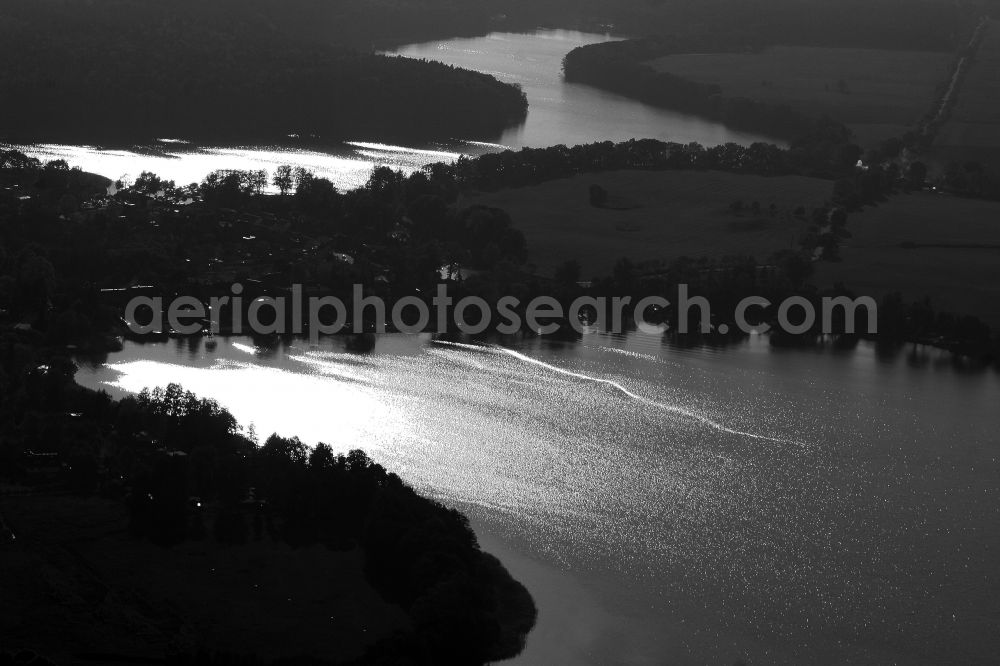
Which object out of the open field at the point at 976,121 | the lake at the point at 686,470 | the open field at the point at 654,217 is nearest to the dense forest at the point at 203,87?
the open field at the point at 654,217

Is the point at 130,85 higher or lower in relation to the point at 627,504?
higher

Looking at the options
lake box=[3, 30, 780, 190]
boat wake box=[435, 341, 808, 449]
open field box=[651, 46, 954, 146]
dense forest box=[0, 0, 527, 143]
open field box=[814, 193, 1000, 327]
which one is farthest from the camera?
open field box=[651, 46, 954, 146]

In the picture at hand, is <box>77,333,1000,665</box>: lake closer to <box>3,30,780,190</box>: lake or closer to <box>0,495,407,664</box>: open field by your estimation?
<box>0,495,407,664</box>: open field

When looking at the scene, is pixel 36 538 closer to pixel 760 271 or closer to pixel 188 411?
pixel 188 411

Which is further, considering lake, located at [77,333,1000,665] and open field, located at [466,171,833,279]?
open field, located at [466,171,833,279]

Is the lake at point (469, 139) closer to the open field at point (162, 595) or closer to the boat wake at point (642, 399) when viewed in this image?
the boat wake at point (642, 399)

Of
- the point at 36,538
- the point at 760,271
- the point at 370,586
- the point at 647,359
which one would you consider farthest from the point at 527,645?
the point at 760,271

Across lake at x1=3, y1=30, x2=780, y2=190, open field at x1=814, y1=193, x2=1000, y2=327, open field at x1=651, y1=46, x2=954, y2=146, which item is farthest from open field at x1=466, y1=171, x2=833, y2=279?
open field at x1=651, y1=46, x2=954, y2=146

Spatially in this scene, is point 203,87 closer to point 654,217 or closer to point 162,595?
point 654,217
